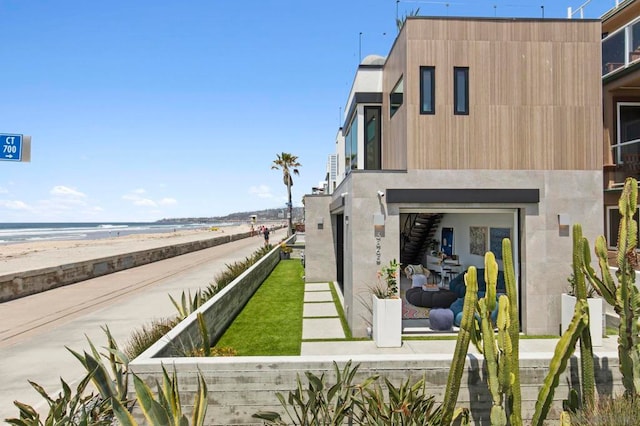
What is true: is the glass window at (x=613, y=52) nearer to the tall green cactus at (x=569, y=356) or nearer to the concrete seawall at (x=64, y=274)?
the tall green cactus at (x=569, y=356)

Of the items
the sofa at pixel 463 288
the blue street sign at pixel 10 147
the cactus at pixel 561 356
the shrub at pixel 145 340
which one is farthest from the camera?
the sofa at pixel 463 288

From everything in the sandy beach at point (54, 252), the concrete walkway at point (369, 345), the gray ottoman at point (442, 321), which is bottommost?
the sandy beach at point (54, 252)

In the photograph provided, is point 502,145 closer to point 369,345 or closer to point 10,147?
point 369,345

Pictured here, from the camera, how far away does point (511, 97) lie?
9.22 metres

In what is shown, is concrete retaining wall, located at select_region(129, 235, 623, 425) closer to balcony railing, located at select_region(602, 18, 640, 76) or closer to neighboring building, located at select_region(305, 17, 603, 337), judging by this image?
neighboring building, located at select_region(305, 17, 603, 337)

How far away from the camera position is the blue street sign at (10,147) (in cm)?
902

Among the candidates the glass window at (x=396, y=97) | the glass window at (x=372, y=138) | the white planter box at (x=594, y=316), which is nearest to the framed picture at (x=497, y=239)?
the white planter box at (x=594, y=316)

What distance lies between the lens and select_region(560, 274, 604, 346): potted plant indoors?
27.7 feet

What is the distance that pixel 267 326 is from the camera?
10156mm

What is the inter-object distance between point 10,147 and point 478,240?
14.2 meters

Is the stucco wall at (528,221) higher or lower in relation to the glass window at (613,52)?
lower

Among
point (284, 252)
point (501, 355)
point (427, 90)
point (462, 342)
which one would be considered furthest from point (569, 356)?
point (284, 252)

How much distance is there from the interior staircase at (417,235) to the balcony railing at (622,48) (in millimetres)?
7980

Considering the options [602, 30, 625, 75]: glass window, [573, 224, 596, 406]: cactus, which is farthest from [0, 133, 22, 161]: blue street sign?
[602, 30, 625, 75]: glass window
